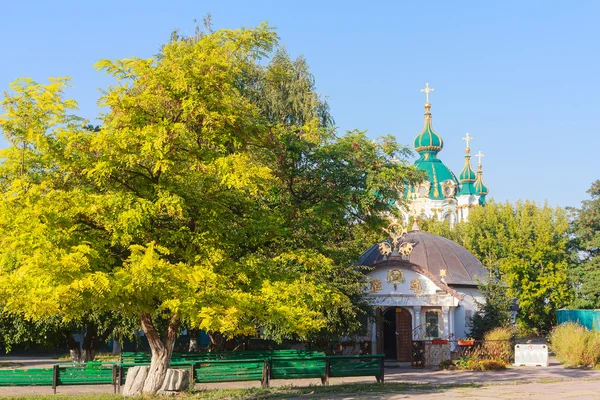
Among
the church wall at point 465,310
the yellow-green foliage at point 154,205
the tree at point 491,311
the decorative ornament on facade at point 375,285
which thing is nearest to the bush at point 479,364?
the tree at point 491,311

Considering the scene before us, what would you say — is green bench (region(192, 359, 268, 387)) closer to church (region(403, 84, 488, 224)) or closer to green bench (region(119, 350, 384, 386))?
green bench (region(119, 350, 384, 386))

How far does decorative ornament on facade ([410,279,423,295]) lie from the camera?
1184 inches


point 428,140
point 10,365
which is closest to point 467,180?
point 428,140

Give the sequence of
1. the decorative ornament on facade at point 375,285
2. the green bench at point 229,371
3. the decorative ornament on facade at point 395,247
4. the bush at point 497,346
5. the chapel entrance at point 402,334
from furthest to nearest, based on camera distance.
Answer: the chapel entrance at point 402,334
the decorative ornament on facade at point 395,247
the decorative ornament on facade at point 375,285
the bush at point 497,346
the green bench at point 229,371

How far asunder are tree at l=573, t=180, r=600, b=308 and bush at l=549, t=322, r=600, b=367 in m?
19.4

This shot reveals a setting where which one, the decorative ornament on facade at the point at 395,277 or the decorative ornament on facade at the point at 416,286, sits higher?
the decorative ornament on facade at the point at 395,277

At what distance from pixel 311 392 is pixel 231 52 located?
806 cm

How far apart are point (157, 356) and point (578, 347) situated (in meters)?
16.2

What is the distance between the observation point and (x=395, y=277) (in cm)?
3019

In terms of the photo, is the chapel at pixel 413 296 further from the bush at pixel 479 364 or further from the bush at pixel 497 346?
the bush at pixel 479 364

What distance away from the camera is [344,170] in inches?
744

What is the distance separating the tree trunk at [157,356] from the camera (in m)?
14.5

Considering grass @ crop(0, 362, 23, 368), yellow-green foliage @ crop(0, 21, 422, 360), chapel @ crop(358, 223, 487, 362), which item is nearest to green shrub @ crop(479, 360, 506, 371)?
chapel @ crop(358, 223, 487, 362)

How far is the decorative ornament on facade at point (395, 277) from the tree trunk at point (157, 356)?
652 inches
